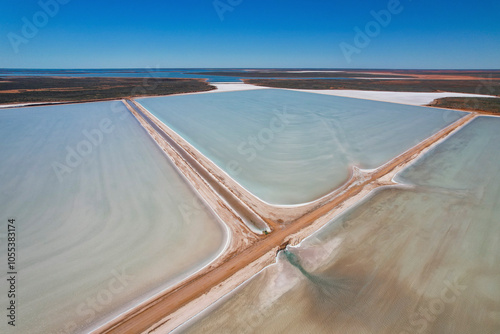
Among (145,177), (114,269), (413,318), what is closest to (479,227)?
(413,318)

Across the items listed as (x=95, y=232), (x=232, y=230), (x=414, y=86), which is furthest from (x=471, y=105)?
(x=95, y=232)

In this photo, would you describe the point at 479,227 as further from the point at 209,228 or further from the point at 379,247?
the point at 209,228

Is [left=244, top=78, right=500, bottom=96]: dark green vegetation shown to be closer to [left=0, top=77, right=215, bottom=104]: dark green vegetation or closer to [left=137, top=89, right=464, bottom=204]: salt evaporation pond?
[left=0, top=77, right=215, bottom=104]: dark green vegetation

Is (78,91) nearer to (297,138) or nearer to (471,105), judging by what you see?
(297,138)

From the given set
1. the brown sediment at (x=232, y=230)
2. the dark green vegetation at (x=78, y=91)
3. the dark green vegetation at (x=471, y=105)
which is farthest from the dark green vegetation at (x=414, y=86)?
the brown sediment at (x=232, y=230)

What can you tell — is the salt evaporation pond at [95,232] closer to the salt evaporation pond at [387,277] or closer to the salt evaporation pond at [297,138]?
the salt evaporation pond at [387,277]

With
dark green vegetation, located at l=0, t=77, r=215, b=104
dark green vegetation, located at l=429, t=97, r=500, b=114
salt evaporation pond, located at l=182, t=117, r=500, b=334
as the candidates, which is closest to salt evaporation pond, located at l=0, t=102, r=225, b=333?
salt evaporation pond, located at l=182, t=117, r=500, b=334
